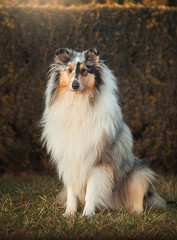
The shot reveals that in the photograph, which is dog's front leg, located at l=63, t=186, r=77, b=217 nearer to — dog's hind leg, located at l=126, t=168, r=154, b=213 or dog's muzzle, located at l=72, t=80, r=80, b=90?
dog's hind leg, located at l=126, t=168, r=154, b=213

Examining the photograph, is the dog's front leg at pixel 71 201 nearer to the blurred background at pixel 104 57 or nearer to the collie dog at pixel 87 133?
the collie dog at pixel 87 133

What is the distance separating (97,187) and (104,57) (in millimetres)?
3163

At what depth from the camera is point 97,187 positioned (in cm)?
396

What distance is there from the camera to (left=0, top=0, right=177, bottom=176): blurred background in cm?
629

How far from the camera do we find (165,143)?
6.57 m

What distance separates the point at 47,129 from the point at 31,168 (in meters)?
2.65

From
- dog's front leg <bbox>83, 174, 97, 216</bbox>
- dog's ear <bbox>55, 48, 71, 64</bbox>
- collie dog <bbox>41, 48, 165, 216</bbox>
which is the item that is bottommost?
dog's front leg <bbox>83, 174, 97, 216</bbox>

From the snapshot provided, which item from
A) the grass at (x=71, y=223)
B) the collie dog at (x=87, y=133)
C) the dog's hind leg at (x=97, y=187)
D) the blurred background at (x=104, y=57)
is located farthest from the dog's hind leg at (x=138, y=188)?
the blurred background at (x=104, y=57)

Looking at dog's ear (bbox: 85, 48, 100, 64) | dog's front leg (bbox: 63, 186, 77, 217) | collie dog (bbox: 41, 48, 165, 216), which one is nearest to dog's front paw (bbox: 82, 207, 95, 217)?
collie dog (bbox: 41, 48, 165, 216)

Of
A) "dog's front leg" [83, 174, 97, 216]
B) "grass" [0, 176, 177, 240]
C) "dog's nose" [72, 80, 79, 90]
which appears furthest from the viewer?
"dog's front leg" [83, 174, 97, 216]

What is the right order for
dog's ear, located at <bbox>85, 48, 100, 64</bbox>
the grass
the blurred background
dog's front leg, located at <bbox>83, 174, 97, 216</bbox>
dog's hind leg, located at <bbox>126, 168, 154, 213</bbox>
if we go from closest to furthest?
the grass, dog's front leg, located at <bbox>83, 174, 97, 216</bbox>, dog's ear, located at <bbox>85, 48, 100, 64</bbox>, dog's hind leg, located at <bbox>126, 168, 154, 213</bbox>, the blurred background

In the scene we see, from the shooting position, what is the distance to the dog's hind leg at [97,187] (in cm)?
393

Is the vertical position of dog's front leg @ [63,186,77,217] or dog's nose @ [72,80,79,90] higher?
dog's nose @ [72,80,79,90]

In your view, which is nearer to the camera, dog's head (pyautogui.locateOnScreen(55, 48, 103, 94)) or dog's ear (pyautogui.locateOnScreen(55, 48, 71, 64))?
dog's head (pyautogui.locateOnScreen(55, 48, 103, 94))
